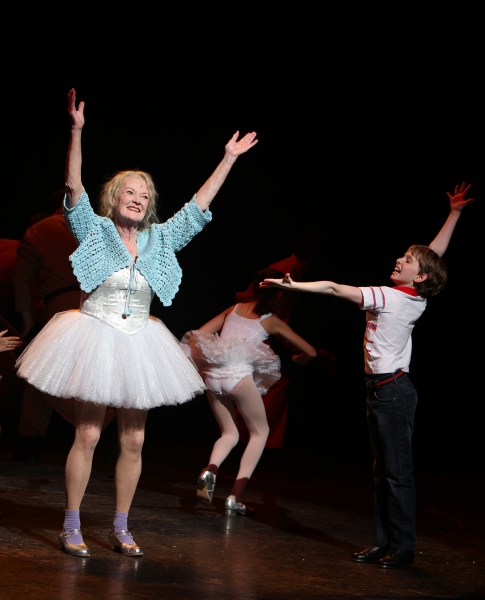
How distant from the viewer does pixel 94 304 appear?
3316 mm

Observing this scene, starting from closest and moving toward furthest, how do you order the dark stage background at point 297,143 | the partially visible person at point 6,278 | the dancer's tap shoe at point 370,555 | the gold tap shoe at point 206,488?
the dancer's tap shoe at point 370,555 → the gold tap shoe at point 206,488 → the partially visible person at point 6,278 → the dark stage background at point 297,143

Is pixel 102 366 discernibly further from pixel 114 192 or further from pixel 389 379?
pixel 389 379

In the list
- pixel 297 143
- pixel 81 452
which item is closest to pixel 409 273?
pixel 81 452

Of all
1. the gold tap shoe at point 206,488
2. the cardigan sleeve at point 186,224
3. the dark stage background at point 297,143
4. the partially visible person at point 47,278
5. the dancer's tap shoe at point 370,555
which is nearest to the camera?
the dancer's tap shoe at point 370,555

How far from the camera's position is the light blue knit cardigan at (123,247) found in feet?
10.7

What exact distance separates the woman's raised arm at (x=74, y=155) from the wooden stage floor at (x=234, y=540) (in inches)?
50.4

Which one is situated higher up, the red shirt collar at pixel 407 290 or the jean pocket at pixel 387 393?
the red shirt collar at pixel 407 290

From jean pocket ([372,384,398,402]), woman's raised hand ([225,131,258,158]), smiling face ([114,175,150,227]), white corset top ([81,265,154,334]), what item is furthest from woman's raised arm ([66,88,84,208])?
jean pocket ([372,384,398,402])

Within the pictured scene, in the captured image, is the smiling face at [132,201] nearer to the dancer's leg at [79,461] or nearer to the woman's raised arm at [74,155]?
the woman's raised arm at [74,155]

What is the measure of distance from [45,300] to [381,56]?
2.89 metres

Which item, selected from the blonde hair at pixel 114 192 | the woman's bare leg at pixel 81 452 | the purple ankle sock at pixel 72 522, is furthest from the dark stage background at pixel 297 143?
the purple ankle sock at pixel 72 522

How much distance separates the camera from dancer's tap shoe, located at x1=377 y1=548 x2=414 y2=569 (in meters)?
3.30

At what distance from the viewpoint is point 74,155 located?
315 cm

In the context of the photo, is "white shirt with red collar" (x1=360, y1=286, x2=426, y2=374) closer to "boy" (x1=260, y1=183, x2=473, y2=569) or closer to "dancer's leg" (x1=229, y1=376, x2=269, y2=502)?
"boy" (x1=260, y1=183, x2=473, y2=569)
